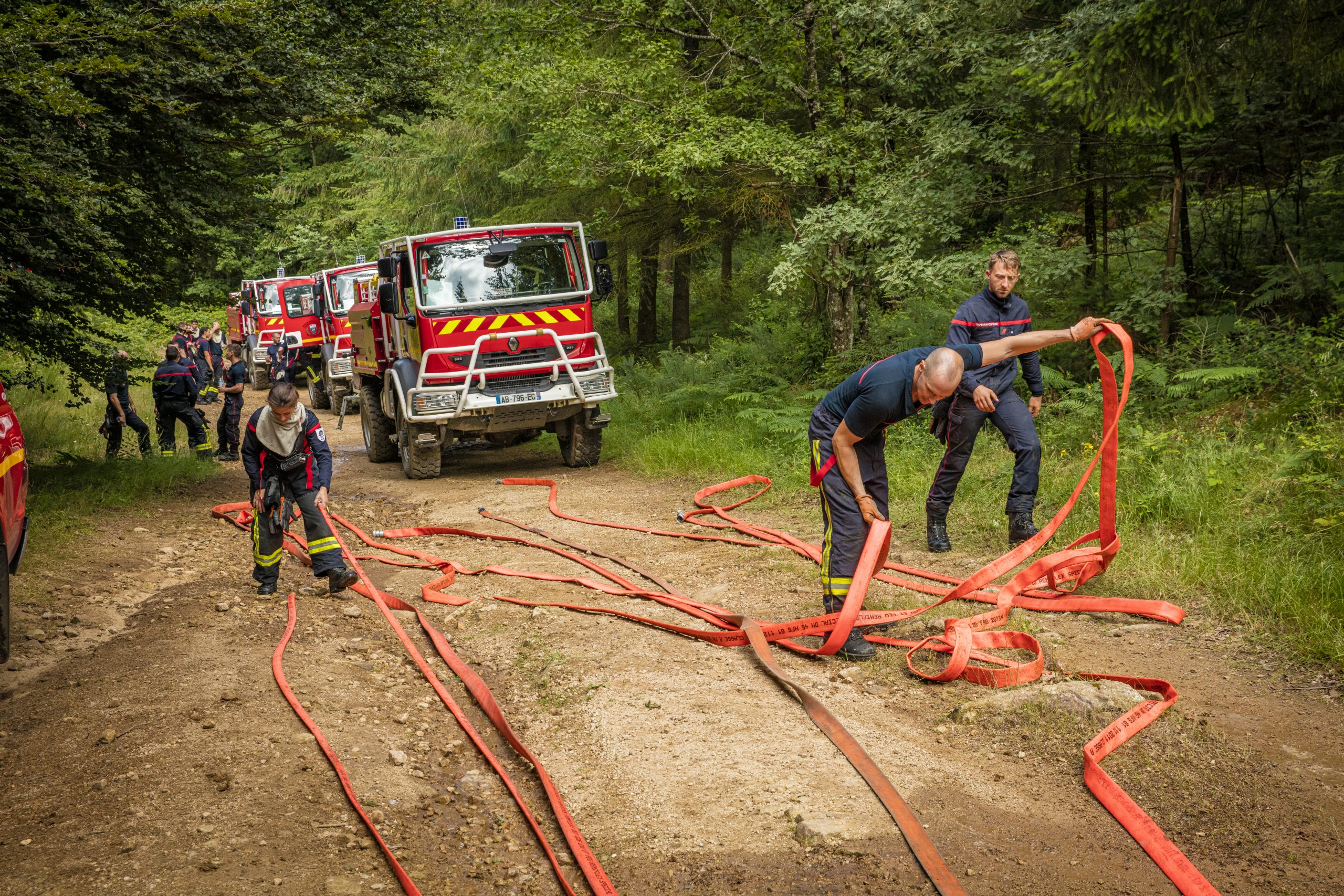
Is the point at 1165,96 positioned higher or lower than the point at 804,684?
higher

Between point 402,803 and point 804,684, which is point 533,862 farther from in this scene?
point 804,684

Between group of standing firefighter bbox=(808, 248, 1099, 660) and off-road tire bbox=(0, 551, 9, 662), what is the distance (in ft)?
11.8

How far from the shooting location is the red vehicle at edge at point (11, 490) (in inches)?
175

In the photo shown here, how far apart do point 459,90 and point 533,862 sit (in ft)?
37.7

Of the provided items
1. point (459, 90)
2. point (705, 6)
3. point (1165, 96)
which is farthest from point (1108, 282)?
point (459, 90)

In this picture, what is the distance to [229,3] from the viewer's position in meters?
7.55

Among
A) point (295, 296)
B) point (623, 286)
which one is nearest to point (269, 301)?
point (295, 296)

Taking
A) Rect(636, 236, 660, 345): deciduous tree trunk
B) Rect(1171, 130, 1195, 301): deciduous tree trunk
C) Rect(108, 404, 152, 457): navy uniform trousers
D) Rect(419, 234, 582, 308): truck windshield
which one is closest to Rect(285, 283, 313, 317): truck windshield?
Rect(636, 236, 660, 345): deciduous tree trunk

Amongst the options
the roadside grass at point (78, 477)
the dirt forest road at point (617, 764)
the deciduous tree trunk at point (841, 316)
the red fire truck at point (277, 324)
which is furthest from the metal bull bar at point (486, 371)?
the red fire truck at point (277, 324)

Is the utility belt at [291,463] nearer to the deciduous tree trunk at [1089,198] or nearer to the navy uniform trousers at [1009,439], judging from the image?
the navy uniform trousers at [1009,439]

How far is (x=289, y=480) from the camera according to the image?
662 centimetres

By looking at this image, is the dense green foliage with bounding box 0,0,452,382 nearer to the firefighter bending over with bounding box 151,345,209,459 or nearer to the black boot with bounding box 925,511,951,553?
the firefighter bending over with bounding box 151,345,209,459

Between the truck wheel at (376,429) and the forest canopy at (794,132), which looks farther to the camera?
the truck wheel at (376,429)

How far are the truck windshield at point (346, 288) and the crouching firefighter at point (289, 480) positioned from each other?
43.3 feet
